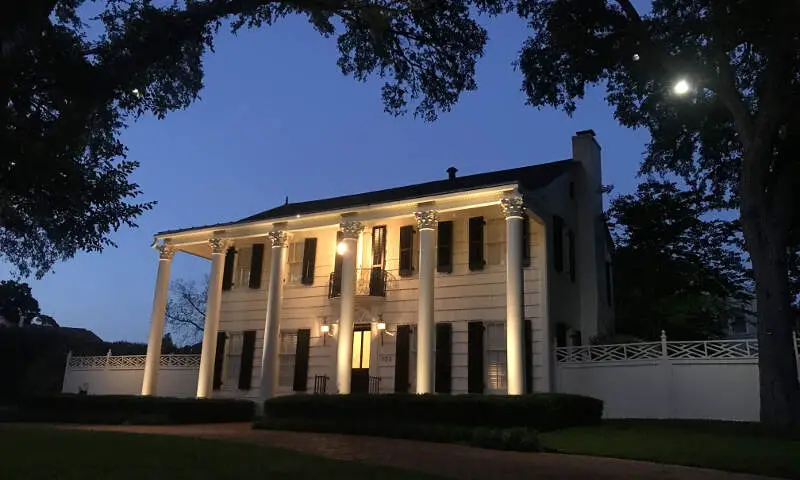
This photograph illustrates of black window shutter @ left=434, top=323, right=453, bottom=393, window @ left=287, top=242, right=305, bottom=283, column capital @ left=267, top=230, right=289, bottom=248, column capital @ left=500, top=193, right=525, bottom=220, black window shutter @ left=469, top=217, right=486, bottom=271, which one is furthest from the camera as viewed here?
window @ left=287, top=242, right=305, bottom=283

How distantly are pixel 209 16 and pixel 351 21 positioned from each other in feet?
13.4

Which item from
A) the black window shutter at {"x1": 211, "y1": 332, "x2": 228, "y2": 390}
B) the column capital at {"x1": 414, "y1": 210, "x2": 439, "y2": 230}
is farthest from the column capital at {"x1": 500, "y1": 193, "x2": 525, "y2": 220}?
the black window shutter at {"x1": 211, "y1": 332, "x2": 228, "y2": 390}

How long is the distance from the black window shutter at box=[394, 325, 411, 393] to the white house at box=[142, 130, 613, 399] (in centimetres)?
4

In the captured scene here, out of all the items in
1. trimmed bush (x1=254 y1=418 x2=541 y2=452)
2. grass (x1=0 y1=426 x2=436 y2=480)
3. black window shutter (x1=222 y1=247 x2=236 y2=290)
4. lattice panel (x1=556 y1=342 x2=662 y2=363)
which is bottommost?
grass (x1=0 y1=426 x2=436 y2=480)

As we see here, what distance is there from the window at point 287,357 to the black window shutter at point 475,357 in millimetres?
7020

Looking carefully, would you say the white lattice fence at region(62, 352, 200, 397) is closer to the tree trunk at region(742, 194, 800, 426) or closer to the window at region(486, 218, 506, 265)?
the window at region(486, 218, 506, 265)

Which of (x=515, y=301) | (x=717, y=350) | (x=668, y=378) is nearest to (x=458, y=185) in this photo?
(x=515, y=301)

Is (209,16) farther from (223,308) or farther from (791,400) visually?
(223,308)

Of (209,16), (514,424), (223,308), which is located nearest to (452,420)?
(514,424)

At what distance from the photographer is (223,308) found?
83.9 ft

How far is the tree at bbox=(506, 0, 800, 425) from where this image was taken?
44.5ft

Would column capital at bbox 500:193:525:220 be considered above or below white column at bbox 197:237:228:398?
above

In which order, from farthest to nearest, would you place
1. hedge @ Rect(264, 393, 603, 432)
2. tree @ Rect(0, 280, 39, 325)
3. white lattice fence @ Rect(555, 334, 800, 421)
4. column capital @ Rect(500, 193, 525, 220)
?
tree @ Rect(0, 280, 39, 325) < column capital @ Rect(500, 193, 525, 220) < white lattice fence @ Rect(555, 334, 800, 421) < hedge @ Rect(264, 393, 603, 432)

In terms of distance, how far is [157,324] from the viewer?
23203 mm
